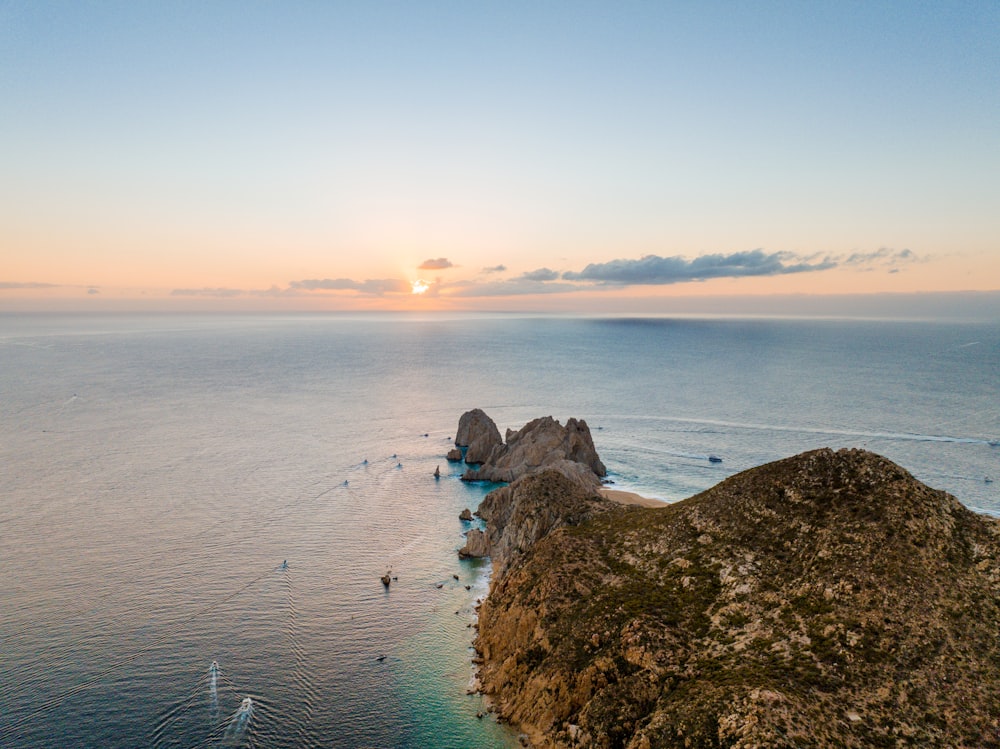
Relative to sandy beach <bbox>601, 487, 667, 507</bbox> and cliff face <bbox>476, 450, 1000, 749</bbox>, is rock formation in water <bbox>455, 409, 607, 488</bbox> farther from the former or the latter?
cliff face <bbox>476, 450, 1000, 749</bbox>

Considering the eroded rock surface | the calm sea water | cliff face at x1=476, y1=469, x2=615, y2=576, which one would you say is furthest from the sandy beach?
the eroded rock surface

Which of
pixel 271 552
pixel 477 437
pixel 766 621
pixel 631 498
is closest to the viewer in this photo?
pixel 766 621

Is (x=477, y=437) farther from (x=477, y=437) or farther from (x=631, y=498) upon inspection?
(x=631, y=498)

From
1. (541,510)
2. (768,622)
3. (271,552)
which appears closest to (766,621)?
(768,622)

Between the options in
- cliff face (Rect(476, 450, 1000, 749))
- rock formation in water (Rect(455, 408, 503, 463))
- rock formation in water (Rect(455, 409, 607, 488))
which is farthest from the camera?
rock formation in water (Rect(455, 408, 503, 463))

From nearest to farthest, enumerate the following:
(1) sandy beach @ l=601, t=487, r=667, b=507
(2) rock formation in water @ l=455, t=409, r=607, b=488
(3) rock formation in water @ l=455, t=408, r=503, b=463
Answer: (1) sandy beach @ l=601, t=487, r=667, b=507, (2) rock formation in water @ l=455, t=409, r=607, b=488, (3) rock formation in water @ l=455, t=408, r=503, b=463

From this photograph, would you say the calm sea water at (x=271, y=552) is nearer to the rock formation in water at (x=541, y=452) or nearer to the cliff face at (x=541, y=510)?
the rock formation in water at (x=541, y=452)

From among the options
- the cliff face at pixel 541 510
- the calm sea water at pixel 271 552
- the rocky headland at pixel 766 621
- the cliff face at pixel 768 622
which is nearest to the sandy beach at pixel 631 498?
the calm sea water at pixel 271 552
